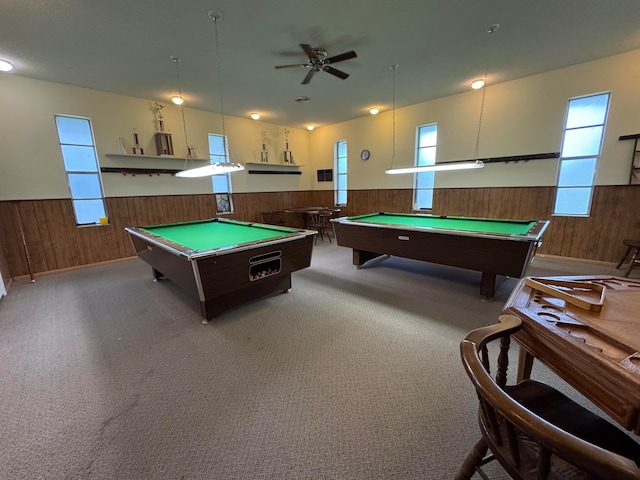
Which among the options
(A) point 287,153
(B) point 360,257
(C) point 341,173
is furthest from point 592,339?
(A) point 287,153

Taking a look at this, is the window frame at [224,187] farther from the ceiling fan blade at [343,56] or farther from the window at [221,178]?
the ceiling fan blade at [343,56]

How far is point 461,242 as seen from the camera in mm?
2848

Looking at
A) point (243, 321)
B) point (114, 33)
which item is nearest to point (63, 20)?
point (114, 33)

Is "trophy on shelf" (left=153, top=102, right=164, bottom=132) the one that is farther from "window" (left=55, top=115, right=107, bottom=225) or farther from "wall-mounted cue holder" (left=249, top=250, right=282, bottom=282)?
"wall-mounted cue holder" (left=249, top=250, right=282, bottom=282)

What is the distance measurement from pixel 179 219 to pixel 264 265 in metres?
3.62

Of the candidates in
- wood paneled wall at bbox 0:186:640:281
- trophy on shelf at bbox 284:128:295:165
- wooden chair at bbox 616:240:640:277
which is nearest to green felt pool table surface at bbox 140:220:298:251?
wood paneled wall at bbox 0:186:640:281

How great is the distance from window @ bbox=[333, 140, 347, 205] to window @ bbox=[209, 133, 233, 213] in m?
2.80

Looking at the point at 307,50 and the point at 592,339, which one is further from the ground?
the point at 307,50

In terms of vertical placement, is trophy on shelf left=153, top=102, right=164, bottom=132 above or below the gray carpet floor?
above

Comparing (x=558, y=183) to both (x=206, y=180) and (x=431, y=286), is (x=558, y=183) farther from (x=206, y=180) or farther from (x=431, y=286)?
(x=206, y=180)

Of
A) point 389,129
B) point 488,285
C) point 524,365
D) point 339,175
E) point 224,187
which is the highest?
point 389,129

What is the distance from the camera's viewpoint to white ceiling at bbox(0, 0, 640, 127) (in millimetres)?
2514

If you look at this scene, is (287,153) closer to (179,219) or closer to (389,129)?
(389,129)

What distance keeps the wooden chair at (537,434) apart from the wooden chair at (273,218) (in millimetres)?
6064
